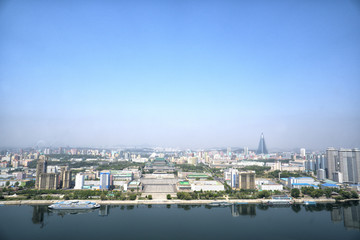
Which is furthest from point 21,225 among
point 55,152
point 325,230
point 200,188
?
point 55,152

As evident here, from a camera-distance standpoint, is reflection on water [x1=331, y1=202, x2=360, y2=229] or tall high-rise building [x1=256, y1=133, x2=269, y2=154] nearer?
reflection on water [x1=331, y1=202, x2=360, y2=229]

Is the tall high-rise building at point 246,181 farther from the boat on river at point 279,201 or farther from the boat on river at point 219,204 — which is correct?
the boat on river at point 219,204

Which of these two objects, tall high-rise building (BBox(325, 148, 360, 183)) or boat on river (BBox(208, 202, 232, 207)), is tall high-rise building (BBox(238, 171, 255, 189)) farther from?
tall high-rise building (BBox(325, 148, 360, 183))

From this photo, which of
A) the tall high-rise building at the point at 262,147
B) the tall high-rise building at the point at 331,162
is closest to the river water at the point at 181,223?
the tall high-rise building at the point at 331,162

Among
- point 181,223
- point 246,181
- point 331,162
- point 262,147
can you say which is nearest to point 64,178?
point 181,223

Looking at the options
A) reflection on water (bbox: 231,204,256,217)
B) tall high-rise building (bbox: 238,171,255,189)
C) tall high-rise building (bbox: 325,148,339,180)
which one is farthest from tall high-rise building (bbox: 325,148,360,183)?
reflection on water (bbox: 231,204,256,217)
